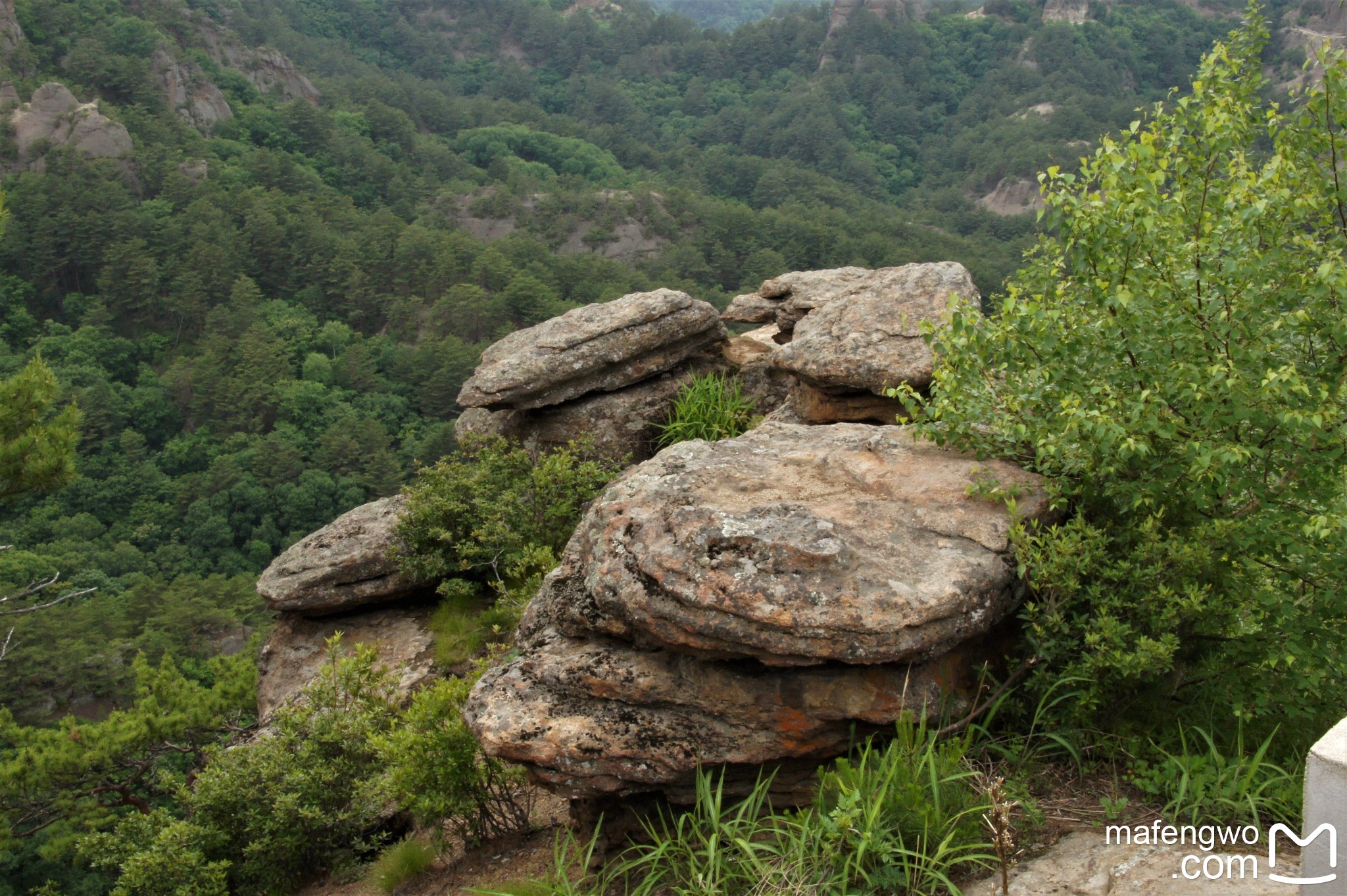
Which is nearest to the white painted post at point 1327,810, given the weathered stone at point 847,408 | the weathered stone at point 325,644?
the weathered stone at point 847,408

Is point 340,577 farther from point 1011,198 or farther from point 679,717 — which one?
point 1011,198

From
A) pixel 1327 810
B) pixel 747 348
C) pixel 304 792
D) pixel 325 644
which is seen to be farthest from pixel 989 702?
pixel 325 644

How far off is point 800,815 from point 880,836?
417 millimetres

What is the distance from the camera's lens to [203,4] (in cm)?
8831

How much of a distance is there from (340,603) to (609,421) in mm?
3001

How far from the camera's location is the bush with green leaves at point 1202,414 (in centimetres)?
433

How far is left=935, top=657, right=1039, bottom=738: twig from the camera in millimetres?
4734

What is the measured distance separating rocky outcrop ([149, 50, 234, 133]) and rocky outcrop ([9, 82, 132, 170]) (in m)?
9.91

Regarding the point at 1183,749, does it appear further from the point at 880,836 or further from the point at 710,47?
the point at 710,47

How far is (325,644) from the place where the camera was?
9609 millimetres

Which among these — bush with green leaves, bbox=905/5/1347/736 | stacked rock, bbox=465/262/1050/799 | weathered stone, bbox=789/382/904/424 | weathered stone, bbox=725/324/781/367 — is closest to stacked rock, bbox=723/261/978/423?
weathered stone, bbox=789/382/904/424

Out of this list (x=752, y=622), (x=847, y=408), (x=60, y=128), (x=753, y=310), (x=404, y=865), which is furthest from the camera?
(x=60, y=128)

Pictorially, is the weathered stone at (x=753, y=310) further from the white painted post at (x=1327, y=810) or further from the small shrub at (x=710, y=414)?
the white painted post at (x=1327, y=810)

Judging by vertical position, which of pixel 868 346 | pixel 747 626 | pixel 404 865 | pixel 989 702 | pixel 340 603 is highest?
pixel 868 346
